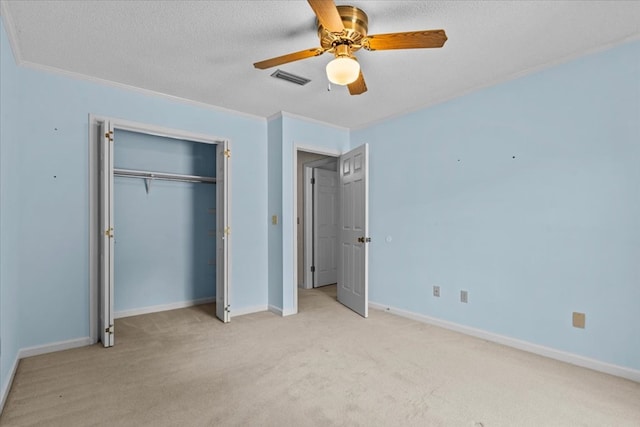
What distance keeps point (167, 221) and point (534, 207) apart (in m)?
4.20

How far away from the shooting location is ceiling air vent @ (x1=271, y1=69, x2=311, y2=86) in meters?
3.07

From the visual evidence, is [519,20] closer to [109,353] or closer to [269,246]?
[269,246]

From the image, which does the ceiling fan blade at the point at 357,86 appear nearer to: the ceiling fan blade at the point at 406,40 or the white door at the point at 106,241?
the ceiling fan blade at the point at 406,40

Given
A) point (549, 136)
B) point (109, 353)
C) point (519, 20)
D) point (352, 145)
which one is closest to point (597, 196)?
point (549, 136)

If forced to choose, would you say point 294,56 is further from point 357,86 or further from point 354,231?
point 354,231

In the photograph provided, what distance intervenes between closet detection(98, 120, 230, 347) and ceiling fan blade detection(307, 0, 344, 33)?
238 cm

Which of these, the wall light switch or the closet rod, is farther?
the closet rod

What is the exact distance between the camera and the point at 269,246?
442 cm

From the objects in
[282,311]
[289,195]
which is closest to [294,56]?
[289,195]

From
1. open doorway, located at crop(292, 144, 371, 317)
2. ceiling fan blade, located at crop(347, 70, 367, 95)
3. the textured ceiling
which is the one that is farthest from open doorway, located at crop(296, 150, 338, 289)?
ceiling fan blade, located at crop(347, 70, 367, 95)

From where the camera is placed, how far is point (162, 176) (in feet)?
14.2

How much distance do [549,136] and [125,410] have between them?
379 cm

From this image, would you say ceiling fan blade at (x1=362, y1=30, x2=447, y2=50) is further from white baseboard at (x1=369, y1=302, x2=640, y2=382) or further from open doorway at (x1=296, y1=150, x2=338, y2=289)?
open doorway at (x1=296, y1=150, x2=338, y2=289)

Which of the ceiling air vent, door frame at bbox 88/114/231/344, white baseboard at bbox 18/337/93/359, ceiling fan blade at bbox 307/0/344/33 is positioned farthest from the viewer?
door frame at bbox 88/114/231/344
